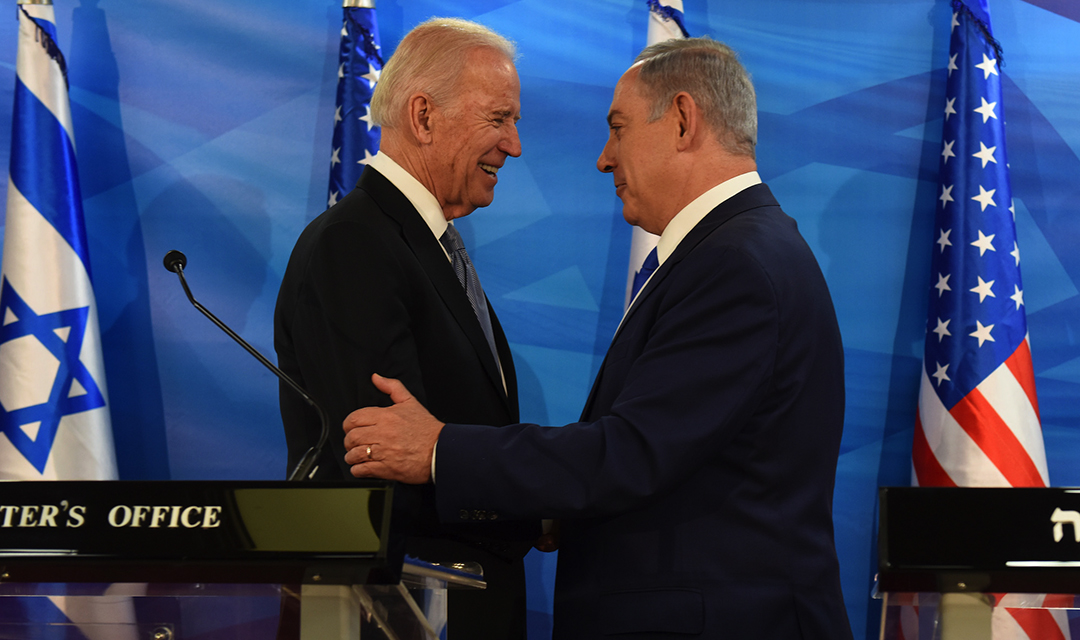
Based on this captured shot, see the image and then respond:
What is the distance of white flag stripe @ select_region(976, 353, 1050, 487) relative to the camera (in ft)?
8.87

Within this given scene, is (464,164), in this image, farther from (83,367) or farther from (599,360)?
(83,367)

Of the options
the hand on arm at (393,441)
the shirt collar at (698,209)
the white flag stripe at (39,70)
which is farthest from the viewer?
the white flag stripe at (39,70)

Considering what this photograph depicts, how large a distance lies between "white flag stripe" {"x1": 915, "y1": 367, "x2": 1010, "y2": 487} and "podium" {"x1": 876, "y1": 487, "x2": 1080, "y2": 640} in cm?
185

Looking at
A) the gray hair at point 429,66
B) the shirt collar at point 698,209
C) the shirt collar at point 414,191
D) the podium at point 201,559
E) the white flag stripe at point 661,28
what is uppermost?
the white flag stripe at point 661,28

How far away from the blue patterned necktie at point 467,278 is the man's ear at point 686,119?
0.48 meters

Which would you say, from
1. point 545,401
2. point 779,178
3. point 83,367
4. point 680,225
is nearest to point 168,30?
point 83,367

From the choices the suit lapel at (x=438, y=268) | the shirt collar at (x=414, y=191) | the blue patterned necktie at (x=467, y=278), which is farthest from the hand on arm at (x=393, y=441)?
the shirt collar at (x=414, y=191)

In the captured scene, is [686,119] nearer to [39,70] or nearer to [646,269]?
[646,269]

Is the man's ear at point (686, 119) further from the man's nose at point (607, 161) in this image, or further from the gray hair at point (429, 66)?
the gray hair at point (429, 66)

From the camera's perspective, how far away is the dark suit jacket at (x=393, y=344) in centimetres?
148

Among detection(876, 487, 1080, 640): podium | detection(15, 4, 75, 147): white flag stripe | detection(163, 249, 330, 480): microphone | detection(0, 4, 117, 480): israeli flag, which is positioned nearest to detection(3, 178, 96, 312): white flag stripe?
detection(0, 4, 117, 480): israeli flag

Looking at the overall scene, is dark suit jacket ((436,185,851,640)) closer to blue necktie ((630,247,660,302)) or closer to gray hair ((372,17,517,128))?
blue necktie ((630,247,660,302))

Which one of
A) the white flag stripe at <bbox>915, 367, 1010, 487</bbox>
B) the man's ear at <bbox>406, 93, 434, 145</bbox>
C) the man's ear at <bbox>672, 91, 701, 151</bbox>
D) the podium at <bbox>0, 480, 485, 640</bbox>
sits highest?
the man's ear at <bbox>406, 93, 434, 145</bbox>

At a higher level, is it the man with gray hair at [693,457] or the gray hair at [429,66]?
the gray hair at [429,66]
